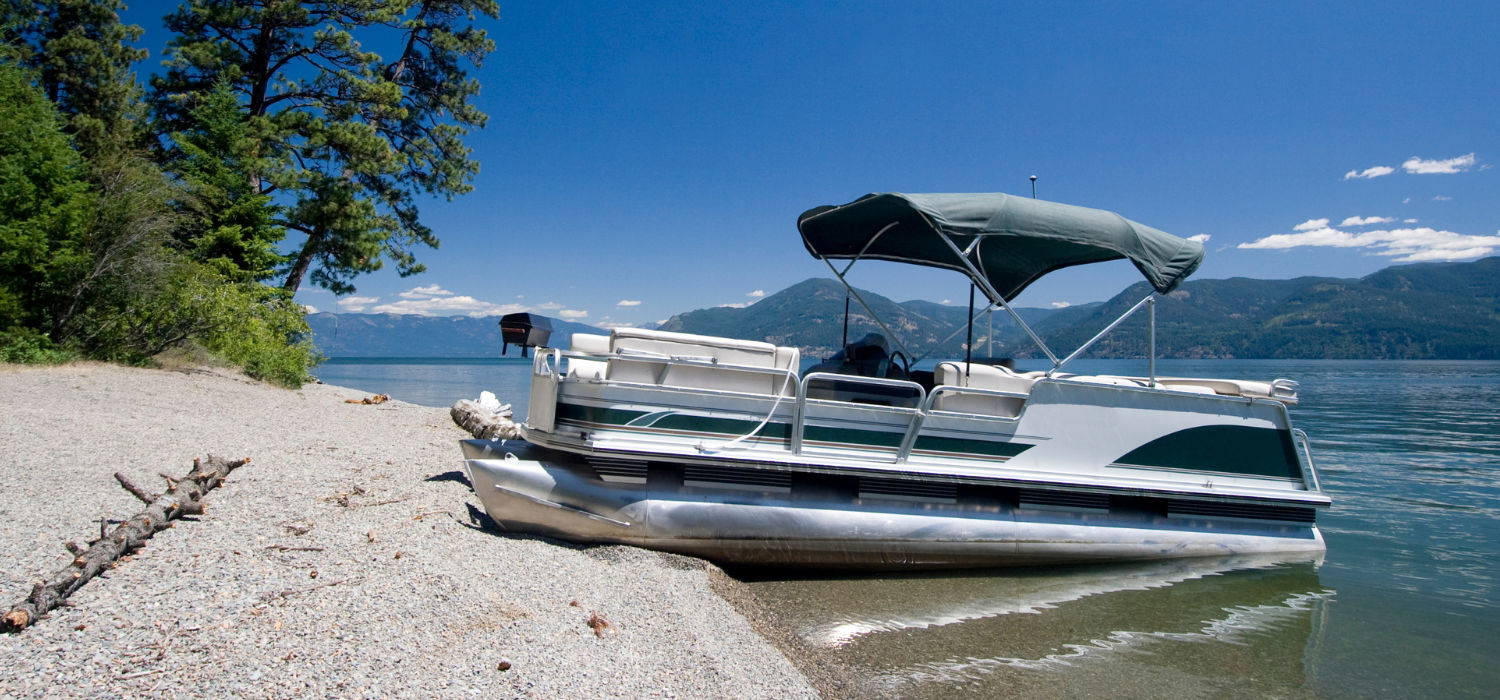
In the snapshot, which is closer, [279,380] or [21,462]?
[21,462]

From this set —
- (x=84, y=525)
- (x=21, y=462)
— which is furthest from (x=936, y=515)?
(x=21, y=462)

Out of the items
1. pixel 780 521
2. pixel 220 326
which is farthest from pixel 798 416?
pixel 220 326

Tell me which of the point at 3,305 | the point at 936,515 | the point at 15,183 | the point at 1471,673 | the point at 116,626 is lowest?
the point at 1471,673

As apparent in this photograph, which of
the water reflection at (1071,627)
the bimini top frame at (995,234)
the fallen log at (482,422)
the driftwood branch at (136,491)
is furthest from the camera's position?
the fallen log at (482,422)

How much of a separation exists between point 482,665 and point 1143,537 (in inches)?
229

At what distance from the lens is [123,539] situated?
419 cm

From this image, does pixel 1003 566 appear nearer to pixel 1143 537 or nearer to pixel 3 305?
pixel 1143 537

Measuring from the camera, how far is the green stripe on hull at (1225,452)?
661 cm

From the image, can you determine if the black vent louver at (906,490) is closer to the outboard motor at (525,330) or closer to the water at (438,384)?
the outboard motor at (525,330)

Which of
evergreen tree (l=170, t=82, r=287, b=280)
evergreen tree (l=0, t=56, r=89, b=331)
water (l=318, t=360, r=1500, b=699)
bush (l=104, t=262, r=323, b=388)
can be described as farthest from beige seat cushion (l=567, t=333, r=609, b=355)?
evergreen tree (l=170, t=82, r=287, b=280)

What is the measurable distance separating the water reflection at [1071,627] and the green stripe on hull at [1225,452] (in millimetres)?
887

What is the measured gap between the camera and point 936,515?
6035 millimetres

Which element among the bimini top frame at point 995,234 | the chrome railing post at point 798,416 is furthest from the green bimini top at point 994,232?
the chrome railing post at point 798,416

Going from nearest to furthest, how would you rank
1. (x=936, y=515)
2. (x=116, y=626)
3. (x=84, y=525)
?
(x=116, y=626) < (x=84, y=525) < (x=936, y=515)
